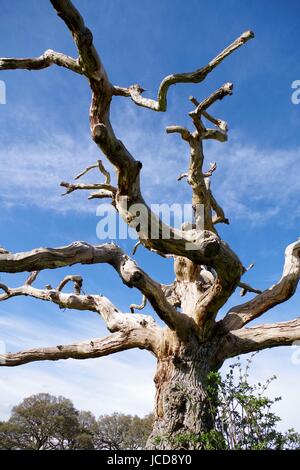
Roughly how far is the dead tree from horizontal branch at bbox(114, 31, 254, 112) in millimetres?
13

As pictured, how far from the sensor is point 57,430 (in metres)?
27.3

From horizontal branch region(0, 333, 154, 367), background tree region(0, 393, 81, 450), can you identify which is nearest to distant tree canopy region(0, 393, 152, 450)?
background tree region(0, 393, 81, 450)

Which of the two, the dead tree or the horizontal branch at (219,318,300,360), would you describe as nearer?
the dead tree

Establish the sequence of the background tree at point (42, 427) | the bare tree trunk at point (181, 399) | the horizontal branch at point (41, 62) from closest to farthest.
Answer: the horizontal branch at point (41, 62)
the bare tree trunk at point (181, 399)
the background tree at point (42, 427)

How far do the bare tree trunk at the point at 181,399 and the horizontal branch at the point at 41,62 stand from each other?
4715 mm

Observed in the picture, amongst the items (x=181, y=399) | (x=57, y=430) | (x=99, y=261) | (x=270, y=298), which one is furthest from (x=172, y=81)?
(x=57, y=430)

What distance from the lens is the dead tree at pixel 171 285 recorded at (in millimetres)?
4922

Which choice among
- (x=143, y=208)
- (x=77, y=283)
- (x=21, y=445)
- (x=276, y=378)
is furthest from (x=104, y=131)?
(x=21, y=445)

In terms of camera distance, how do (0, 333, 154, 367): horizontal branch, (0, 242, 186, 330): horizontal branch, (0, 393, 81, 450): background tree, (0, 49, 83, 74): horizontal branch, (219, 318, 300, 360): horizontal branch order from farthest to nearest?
(0, 393, 81, 450): background tree → (0, 333, 154, 367): horizontal branch → (219, 318, 300, 360): horizontal branch → (0, 242, 186, 330): horizontal branch → (0, 49, 83, 74): horizontal branch

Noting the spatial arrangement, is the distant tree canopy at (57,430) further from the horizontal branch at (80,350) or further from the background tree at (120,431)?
the horizontal branch at (80,350)

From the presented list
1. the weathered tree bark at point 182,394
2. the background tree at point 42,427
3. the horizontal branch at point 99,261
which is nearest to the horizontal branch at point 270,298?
the weathered tree bark at point 182,394

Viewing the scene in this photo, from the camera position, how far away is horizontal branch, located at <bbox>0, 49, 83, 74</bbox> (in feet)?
15.9

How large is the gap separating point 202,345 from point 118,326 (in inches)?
64.3

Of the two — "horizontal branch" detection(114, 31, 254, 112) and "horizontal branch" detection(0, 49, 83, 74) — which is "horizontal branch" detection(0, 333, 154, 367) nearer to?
"horizontal branch" detection(114, 31, 254, 112)
